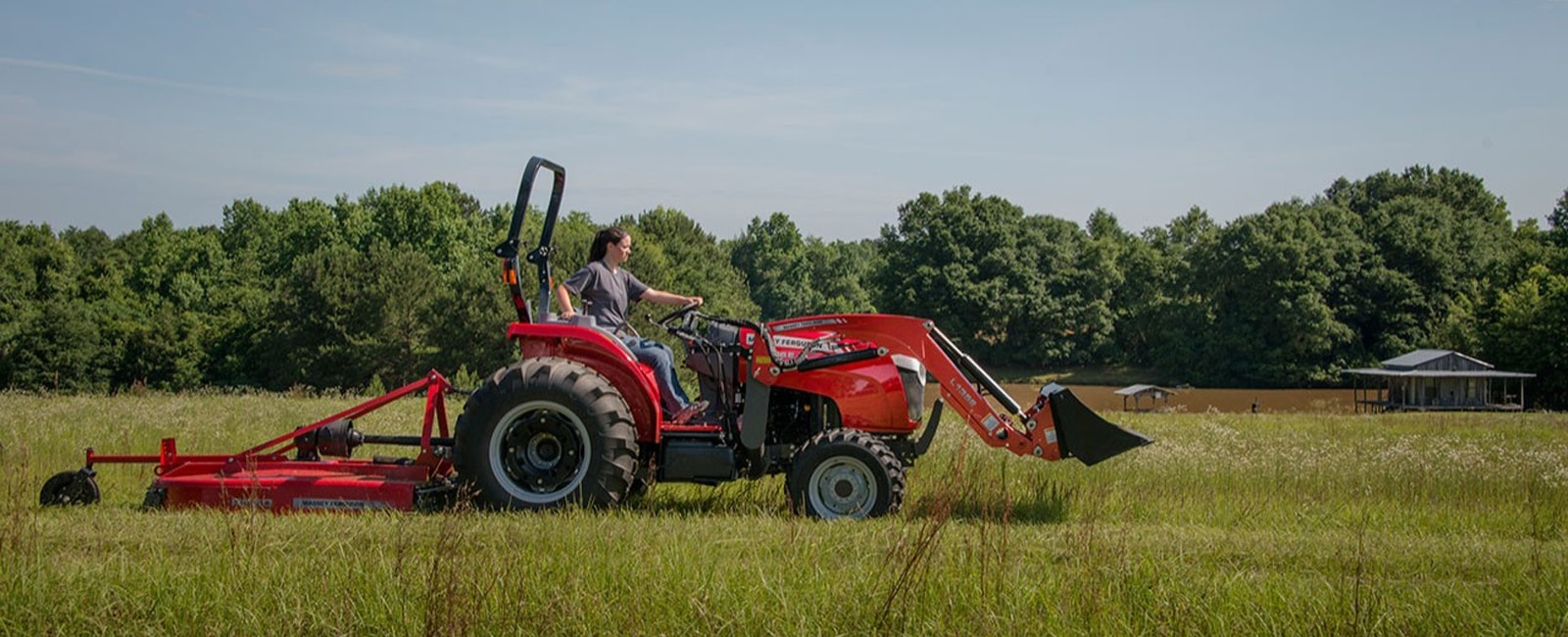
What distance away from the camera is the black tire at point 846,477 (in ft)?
27.1

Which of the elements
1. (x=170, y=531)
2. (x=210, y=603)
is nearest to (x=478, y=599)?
(x=210, y=603)

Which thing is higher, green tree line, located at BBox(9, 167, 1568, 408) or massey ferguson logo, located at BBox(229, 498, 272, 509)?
green tree line, located at BBox(9, 167, 1568, 408)

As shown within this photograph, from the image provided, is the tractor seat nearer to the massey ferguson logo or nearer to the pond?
the massey ferguson logo

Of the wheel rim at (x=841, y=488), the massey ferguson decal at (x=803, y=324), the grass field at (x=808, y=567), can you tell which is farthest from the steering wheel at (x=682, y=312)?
the wheel rim at (x=841, y=488)

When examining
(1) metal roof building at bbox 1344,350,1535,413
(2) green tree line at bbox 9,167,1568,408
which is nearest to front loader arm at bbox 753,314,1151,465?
(2) green tree line at bbox 9,167,1568,408

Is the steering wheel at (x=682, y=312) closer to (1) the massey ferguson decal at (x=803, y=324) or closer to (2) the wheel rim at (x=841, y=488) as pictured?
(1) the massey ferguson decal at (x=803, y=324)

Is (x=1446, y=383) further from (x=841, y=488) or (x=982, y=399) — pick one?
(x=841, y=488)

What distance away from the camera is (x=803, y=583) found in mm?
5695

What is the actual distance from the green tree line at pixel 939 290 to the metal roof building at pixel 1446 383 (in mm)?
1535

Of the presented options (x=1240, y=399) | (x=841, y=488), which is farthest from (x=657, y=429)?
(x=1240, y=399)

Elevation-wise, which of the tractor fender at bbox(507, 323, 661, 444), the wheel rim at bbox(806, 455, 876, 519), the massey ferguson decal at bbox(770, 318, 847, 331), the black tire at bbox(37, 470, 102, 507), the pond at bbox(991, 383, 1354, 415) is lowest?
the pond at bbox(991, 383, 1354, 415)

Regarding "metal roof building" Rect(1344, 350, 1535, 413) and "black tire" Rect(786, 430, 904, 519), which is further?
"metal roof building" Rect(1344, 350, 1535, 413)

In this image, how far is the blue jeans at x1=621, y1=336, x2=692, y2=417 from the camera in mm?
9148

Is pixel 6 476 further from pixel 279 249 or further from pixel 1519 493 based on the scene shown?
pixel 279 249
